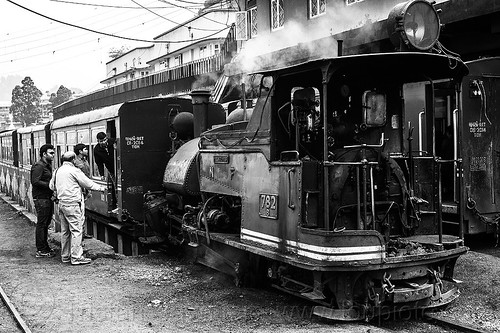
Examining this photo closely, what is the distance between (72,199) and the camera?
31.6ft

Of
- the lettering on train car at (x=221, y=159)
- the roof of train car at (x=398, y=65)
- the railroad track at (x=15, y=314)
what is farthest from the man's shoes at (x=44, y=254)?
the roof of train car at (x=398, y=65)

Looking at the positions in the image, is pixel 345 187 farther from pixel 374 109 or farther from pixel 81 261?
pixel 81 261

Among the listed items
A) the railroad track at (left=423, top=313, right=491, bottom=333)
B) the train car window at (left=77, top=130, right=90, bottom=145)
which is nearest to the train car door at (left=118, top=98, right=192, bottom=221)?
the train car window at (left=77, top=130, right=90, bottom=145)

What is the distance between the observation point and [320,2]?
54.7 feet

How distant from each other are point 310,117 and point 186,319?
2.69 m

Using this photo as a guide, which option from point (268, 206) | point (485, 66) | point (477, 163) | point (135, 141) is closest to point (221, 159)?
point (268, 206)

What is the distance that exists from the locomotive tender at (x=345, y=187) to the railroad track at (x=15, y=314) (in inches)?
101

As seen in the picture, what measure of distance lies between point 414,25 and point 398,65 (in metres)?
0.49

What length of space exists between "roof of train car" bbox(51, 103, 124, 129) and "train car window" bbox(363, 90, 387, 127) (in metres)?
5.21

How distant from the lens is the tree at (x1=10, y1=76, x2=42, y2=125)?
7738 centimetres

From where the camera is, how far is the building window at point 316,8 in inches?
653

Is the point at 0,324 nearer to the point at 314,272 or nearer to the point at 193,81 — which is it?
the point at 314,272

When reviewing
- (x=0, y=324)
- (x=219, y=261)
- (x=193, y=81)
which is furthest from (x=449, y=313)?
(x=193, y=81)

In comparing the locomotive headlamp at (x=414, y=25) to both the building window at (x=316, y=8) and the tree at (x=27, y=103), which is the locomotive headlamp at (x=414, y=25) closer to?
the building window at (x=316, y=8)
